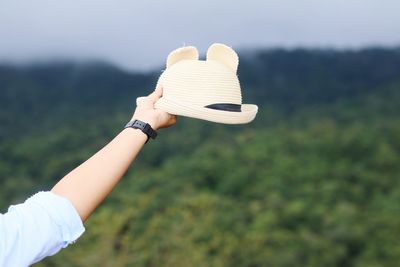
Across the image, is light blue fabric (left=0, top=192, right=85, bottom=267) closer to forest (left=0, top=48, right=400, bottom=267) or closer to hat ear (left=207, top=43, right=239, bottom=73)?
hat ear (left=207, top=43, right=239, bottom=73)

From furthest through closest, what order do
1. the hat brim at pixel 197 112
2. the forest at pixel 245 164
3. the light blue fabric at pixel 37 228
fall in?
the forest at pixel 245 164
the hat brim at pixel 197 112
the light blue fabric at pixel 37 228

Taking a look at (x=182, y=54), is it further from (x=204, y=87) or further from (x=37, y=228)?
(x=37, y=228)

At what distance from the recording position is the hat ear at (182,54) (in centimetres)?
53

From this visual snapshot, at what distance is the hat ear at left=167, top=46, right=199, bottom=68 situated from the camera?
1.74 ft

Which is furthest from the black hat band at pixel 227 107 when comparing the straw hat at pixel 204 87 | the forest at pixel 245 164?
the forest at pixel 245 164

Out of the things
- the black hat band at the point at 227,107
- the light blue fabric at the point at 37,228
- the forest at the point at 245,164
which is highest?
the black hat band at the point at 227,107

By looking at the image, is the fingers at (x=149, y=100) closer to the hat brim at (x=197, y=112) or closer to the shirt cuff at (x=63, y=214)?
the hat brim at (x=197, y=112)

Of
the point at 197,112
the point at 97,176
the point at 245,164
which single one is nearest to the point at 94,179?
the point at 97,176

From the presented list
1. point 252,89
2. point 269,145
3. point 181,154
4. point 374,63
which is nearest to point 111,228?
point 181,154

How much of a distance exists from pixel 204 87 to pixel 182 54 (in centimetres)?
5

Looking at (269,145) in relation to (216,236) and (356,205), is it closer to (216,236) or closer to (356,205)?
(356,205)

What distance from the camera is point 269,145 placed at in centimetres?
1458

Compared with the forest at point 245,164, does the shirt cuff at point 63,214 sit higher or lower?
higher

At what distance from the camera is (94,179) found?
1.30 ft
